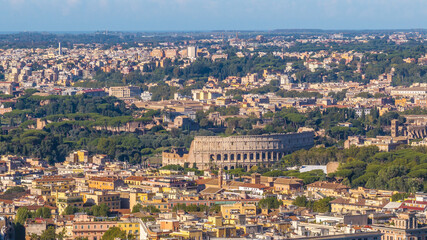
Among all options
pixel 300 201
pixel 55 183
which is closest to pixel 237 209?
pixel 300 201

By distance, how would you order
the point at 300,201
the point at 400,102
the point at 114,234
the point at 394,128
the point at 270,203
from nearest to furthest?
the point at 114,234, the point at 270,203, the point at 300,201, the point at 394,128, the point at 400,102

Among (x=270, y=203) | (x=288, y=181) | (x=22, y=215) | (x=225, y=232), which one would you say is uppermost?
(x=225, y=232)

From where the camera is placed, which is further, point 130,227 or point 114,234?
point 130,227

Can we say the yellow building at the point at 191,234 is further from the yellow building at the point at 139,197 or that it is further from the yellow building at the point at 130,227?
the yellow building at the point at 139,197

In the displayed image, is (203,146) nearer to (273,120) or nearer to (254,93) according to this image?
(273,120)

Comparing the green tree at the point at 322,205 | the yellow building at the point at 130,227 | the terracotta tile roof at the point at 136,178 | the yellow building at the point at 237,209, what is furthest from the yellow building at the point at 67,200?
the green tree at the point at 322,205

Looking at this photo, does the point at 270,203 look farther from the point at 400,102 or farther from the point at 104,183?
Answer: the point at 400,102

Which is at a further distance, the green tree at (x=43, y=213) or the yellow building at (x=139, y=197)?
the yellow building at (x=139, y=197)
